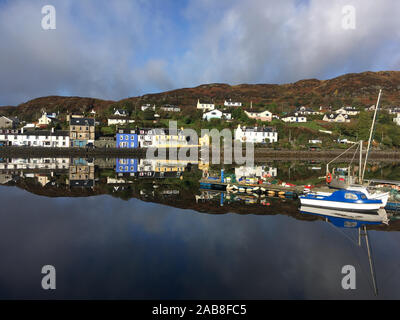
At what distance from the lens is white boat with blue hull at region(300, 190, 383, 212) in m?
21.1

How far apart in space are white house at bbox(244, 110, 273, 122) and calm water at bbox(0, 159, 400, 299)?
76334 millimetres

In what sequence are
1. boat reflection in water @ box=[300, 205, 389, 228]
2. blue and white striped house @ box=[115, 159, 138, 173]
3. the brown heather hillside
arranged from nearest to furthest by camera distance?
boat reflection in water @ box=[300, 205, 389, 228] < blue and white striped house @ box=[115, 159, 138, 173] < the brown heather hillside

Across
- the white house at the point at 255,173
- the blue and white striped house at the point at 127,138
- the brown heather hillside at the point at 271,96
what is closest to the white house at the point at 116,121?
the brown heather hillside at the point at 271,96

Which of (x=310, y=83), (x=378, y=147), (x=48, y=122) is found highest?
(x=310, y=83)

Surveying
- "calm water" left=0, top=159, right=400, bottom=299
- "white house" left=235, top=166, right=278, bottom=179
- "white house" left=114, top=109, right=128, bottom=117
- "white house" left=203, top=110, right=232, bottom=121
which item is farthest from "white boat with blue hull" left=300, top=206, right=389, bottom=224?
"white house" left=114, top=109, right=128, bottom=117

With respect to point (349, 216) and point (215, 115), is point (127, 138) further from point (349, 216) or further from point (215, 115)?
point (349, 216)

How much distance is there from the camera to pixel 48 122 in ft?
297

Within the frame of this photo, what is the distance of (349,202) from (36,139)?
6936cm

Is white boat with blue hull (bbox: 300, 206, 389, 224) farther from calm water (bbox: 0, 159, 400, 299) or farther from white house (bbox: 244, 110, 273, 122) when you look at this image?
white house (bbox: 244, 110, 273, 122)

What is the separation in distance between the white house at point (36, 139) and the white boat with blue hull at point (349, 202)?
64.1 metres

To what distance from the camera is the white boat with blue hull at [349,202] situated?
2114 cm
